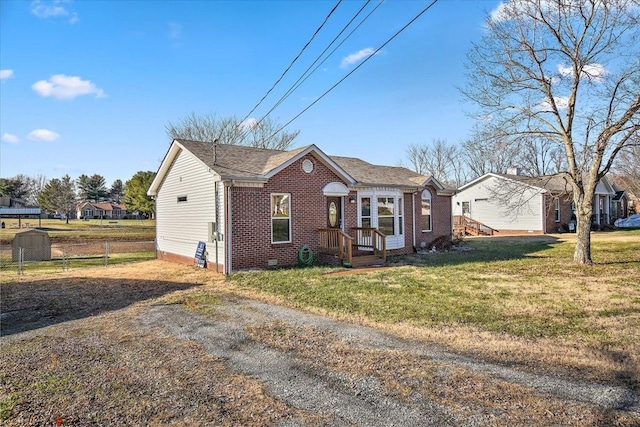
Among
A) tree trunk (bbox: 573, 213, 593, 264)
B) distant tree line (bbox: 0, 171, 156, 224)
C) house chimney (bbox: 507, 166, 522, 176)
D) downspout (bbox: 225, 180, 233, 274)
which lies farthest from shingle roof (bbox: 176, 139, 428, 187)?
distant tree line (bbox: 0, 171, 156, 224)

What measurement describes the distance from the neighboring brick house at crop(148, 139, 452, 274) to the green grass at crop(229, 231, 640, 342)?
1.27m

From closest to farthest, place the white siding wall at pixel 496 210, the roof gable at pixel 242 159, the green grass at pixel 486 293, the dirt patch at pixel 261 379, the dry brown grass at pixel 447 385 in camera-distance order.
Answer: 1. the dry brown grass at pixel 447 385
2. the dirt patch at pixel 261 379
3. the green grass at pixel 486 293
4. the roof gable at pixel 242 159
5. the white siding wall at pixel 496 210

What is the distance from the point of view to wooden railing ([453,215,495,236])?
103 ft

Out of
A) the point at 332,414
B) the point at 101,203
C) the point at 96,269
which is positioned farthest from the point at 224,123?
the point at 101,203

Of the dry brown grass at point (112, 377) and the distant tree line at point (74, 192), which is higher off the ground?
the distant tree line at point (74, 192)

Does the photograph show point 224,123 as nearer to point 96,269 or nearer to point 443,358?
point 96,269

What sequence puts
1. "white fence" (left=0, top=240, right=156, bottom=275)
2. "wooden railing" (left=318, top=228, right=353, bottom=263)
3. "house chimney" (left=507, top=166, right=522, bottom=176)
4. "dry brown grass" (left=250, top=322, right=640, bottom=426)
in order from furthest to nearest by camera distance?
"house chimney" (left=507, top=166, right=522, bottom=176) → "white fence" (left=0, top=240, right=156, bottom=275) → "wooden railing" (left=318, top=228, right=353, bottom=263) → "dry brown grass" (left=250, top=322, right=640, bottom=426)

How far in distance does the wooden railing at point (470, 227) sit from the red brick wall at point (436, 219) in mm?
11064

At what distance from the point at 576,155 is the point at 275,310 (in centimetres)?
1181

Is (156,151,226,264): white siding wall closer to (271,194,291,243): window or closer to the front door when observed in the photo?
(271,194,291,243): window

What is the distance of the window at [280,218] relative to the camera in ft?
44.3

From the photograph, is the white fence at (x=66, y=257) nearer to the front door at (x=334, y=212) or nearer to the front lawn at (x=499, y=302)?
the front door at (x=334, y=212)

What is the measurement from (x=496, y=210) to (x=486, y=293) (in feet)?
79.2

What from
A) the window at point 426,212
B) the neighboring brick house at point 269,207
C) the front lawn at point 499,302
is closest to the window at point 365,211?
the neighboring brick house at point 269,207
